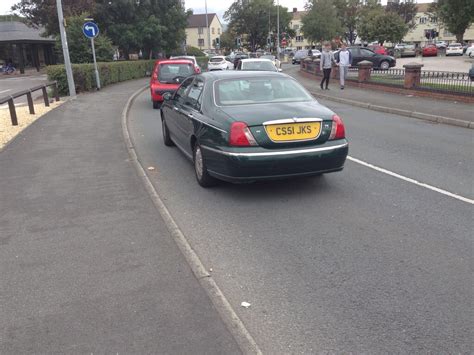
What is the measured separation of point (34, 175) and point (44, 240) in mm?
2777

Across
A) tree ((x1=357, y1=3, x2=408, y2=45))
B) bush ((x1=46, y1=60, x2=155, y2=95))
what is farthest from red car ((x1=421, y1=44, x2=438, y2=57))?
bush ((x1=46, y1=60, x2=155, y2=95))

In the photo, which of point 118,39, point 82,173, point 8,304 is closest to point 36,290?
point 8,304

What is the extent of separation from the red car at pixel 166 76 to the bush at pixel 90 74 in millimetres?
5989

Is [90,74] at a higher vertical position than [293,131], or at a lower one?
lower

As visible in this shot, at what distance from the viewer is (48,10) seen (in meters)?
33.6

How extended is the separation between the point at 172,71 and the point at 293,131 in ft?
38.7

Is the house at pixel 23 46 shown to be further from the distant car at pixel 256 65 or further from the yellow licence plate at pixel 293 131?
the yellow licence plate at pixel 293 131

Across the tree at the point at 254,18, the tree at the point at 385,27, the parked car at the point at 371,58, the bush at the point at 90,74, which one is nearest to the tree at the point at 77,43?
the bush at the point at 90,74

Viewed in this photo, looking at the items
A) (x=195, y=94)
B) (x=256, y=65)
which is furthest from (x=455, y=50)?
(x=195, y=94)

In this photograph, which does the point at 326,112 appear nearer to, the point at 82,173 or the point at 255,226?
the point at 255,226

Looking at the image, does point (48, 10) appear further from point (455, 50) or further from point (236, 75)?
point (455, 50)

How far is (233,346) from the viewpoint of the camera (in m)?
2.79

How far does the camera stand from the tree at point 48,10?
32344mm

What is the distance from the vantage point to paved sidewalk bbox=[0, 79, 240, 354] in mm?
2883
